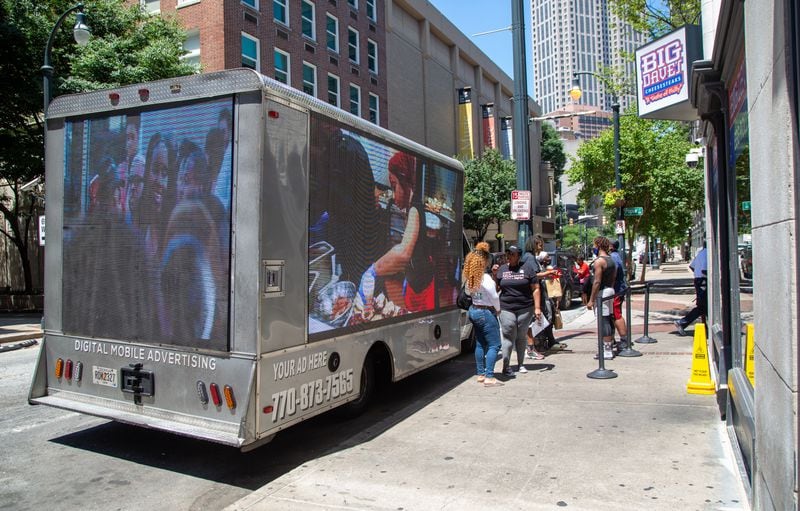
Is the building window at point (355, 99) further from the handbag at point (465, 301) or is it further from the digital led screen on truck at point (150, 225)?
the digital led screen on truck at point (150, 225)

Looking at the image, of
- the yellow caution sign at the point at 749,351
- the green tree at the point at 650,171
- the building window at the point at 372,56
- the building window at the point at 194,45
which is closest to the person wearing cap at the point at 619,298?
the yellow caution sign at the point at 749,351

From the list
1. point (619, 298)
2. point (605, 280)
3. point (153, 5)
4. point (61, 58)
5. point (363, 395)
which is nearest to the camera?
point (363, 395)

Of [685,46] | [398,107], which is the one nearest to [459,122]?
[398,107]

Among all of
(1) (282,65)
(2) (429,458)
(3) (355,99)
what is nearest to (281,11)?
(1) (282,65)

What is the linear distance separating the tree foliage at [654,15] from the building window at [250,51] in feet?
47.4

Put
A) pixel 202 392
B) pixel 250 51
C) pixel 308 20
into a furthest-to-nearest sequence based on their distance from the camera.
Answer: pixel 308 20
pixel 250 51
pixel 202 392

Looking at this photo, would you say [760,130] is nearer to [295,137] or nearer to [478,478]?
[478,478]

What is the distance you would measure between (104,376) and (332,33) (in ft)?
90.8

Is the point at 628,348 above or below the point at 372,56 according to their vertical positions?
below

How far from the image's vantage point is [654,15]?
15.8 meters

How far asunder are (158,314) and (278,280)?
114 centimetres

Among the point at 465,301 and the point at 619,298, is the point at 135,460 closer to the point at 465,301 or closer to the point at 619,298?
the point at 465,301

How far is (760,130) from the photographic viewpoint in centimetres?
289

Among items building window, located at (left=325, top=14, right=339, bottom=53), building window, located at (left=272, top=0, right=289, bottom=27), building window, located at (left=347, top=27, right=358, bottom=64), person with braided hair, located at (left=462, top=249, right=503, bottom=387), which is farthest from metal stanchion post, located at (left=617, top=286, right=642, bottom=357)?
building window, located at (left=347, top=27, right=358, bottom=64)
